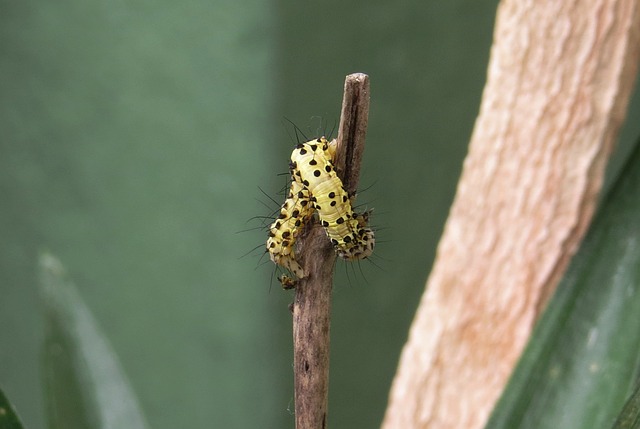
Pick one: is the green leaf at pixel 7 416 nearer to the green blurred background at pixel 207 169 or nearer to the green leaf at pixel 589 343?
the green leaf at pixel 589 343

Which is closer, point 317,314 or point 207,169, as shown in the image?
point 317,314

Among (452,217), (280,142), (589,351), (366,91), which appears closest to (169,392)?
(280,142)

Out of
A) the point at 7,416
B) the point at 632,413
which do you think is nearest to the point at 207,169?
the point at 7,416

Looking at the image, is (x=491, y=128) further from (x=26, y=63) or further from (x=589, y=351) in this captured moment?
(x=26, y=63)

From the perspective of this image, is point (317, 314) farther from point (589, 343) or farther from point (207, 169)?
point (207, 169)

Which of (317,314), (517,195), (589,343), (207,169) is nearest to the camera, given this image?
(317,314)

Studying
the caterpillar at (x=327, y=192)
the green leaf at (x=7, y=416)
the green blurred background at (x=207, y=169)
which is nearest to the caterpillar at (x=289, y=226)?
the caterpillar at (x=327, y=192)

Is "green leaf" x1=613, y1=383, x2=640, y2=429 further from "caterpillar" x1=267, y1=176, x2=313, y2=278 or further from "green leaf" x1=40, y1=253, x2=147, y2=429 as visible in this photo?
"green leaf" x1=40, y1=253, x2=147, y2=429
